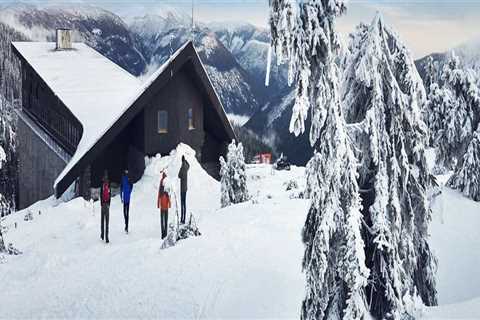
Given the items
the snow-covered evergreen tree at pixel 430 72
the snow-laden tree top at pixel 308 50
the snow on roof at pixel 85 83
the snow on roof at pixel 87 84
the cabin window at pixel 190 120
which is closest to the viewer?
the snow-laden tree top at pixel 308 50

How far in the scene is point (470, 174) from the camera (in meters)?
20.0

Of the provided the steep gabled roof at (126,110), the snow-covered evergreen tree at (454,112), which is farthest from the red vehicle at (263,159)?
the snow-covered evergreen tree at (454,112)

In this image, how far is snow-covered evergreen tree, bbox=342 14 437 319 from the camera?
733 cm

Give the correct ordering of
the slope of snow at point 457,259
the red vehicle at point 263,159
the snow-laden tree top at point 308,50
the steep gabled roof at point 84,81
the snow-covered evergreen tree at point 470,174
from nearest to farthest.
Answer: the snow-laden tree top at point 308,50 → the slope of snow at point 457,259 → the snow-covered evergreen tree at point 470,174 → the steep gabled roof at point 84,81 → the red vehicle at point 263,159

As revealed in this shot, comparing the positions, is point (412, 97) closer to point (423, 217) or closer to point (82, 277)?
point (423, 217)

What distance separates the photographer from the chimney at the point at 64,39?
114 ft

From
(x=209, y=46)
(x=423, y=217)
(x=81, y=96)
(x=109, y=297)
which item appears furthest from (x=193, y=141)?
(x=209, y=46)

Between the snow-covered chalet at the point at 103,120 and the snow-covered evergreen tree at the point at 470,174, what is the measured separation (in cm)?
1066

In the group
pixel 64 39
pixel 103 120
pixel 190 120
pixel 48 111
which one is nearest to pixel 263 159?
pixel 64 39

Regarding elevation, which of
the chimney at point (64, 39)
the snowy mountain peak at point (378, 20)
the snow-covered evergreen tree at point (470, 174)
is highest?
the chimney at point (64, 39)

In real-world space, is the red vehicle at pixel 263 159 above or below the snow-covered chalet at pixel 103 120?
below

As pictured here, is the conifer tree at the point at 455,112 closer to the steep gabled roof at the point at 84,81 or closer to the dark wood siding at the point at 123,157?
the dark wood siding at the point at 123,157

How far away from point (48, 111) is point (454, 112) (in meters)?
19.1

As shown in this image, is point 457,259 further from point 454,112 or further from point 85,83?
point 85,83
